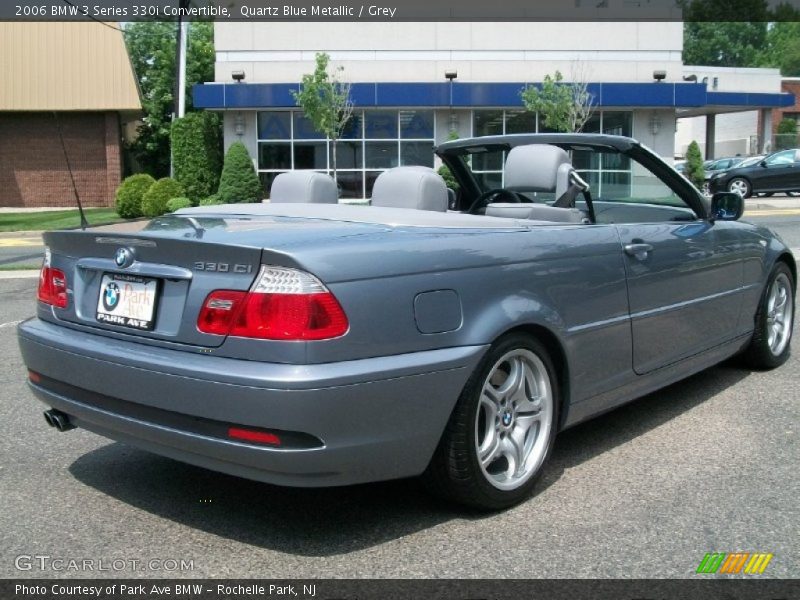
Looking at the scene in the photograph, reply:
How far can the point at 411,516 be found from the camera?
3682 millimetres

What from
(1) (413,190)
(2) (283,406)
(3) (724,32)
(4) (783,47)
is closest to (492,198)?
(1) (413,190)

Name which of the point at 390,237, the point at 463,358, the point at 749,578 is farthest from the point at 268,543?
the point at 749,578

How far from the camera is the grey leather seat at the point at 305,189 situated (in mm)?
4781

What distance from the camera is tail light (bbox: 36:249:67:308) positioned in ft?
12.8

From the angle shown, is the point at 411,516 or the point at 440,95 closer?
the point at 411,516

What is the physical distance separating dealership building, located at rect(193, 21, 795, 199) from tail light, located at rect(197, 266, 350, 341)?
1072 inches

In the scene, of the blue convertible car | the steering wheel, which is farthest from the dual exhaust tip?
the steering wheel

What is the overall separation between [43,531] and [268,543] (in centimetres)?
89

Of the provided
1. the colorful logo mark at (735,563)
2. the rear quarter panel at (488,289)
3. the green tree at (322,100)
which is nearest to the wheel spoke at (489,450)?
the rear quarter panel at (488,289)

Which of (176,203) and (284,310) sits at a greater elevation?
(284,310)

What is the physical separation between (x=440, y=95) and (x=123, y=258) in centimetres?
2727

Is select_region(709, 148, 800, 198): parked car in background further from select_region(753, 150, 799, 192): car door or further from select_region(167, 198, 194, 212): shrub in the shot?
select_region(167, 198, 194, 212): shrub

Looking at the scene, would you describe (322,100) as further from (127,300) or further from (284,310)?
(284,310)

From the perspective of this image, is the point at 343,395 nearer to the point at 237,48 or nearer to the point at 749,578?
the point at 749,578
